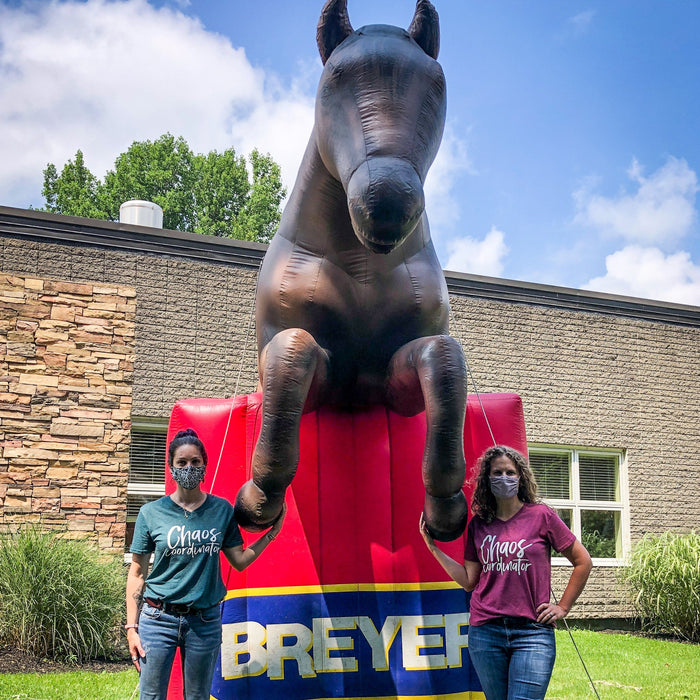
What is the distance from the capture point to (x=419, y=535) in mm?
3033

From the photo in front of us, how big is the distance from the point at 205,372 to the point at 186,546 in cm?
616

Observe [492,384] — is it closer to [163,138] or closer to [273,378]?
[273,378]

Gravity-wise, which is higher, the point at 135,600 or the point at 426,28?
the point at 426,28

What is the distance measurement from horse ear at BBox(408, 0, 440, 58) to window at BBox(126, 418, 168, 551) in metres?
6.55

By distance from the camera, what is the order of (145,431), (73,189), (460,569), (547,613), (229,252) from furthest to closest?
(73,189), (229,252), (145,431), (460,569), (547,613)

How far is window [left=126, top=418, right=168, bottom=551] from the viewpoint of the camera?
331 inches

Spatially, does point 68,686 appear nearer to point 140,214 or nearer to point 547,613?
point 547,613

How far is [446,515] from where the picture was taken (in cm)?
265

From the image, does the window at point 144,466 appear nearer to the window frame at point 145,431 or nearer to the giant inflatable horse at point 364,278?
the window frame at point 145,431

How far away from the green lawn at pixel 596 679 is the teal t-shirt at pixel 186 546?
2300 millimetres

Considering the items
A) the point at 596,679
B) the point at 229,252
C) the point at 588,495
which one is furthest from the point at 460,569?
the point at 588,495

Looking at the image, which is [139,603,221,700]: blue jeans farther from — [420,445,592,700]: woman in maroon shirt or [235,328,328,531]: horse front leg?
[420,445,592,700]: woman in maroon shirt

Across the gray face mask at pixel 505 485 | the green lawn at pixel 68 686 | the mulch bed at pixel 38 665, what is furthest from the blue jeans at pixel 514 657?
the mulch bed at pixel 38 665

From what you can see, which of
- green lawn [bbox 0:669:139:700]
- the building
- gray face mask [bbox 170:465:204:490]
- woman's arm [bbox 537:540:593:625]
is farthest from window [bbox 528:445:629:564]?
gray face mask [bbox 170:465:204:490]
